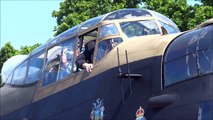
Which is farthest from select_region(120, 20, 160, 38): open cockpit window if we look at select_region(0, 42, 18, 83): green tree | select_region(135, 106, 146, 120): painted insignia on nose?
select_region(0, 42, 18, 83): green tree

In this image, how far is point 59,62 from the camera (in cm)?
1145

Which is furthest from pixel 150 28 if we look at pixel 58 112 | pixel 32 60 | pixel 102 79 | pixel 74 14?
pixel 74 14

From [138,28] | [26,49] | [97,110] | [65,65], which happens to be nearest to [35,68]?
[65,65]

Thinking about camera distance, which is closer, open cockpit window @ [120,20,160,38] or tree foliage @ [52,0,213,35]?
open cockpit window @ [120,20,160,38]

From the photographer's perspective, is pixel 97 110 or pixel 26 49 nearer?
pixel 97 110

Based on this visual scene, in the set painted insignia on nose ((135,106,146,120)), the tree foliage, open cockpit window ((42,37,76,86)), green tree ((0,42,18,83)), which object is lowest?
painted insignia on nose ((135,106,146,120))

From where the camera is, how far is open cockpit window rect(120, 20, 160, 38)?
10.5 meters

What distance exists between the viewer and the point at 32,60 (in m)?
12.9

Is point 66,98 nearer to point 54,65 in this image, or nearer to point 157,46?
point 54,65

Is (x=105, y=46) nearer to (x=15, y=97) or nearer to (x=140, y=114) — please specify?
(x=140, y=114)

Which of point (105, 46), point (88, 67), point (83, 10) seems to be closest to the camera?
point (88, 67)

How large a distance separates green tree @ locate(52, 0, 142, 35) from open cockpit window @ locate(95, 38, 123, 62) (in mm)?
17605

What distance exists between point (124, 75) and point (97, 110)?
0.96 meters

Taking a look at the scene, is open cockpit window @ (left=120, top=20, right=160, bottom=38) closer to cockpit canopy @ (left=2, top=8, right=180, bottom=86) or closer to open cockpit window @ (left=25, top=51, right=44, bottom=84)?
cockpit canopy @ (left=2, top=8, right=180, bottom=86)
